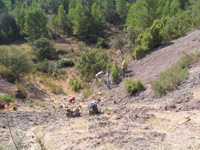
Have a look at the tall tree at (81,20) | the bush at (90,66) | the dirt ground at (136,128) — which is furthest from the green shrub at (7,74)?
the tall tree at (81,20)

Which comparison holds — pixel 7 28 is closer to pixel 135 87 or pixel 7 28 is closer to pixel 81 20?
pixel 81 20

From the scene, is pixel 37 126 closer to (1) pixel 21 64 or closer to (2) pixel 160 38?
(1) pixel 21 64

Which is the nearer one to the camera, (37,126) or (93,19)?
(37,126)

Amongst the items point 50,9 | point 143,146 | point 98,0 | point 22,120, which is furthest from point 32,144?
point 50,9

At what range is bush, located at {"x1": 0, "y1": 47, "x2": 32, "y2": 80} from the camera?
12.2 meters

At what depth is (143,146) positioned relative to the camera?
10.3ft

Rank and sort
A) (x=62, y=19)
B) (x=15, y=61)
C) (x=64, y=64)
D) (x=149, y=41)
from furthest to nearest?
(x=62, y=19) < (x=64, y=64) < (x=149, y=41) < (x=15, y=61)

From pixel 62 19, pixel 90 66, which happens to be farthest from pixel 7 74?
pixel 62 19

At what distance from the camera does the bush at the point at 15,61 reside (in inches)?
480

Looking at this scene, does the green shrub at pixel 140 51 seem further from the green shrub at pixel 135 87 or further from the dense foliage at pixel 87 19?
the green shrub at pixel 135 87

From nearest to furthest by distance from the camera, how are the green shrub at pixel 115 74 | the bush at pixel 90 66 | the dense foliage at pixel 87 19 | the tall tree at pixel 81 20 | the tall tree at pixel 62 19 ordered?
the green shrub at pixel 115 74, the bush at pixel 90 66, the dense foliage at pixel 87 19, the tall tree at pixel 81 20, the tall tree at pixel 62 19

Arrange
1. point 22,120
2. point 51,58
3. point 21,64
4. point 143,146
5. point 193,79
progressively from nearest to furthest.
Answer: point 143,146 → point 22,120 → point 193,79 → point 21,64 → point 51,58

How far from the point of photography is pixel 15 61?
1234 centimetres

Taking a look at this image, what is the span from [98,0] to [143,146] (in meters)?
55.9
